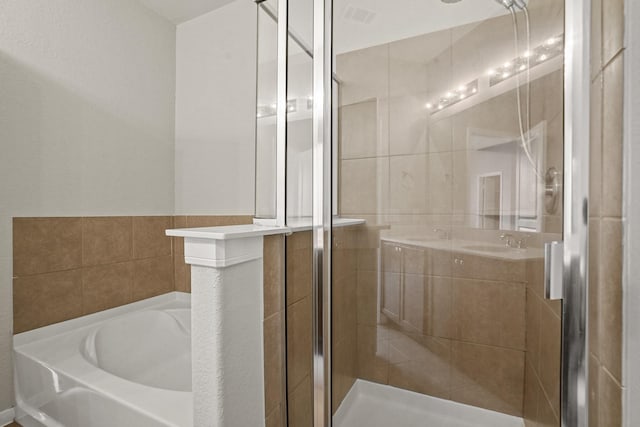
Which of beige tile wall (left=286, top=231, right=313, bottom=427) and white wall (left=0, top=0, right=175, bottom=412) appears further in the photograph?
white wall (left=0, top=0, right=175, bottom=412)

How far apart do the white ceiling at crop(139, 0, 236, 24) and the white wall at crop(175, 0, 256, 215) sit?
39 millimetres

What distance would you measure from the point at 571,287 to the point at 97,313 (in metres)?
2.23

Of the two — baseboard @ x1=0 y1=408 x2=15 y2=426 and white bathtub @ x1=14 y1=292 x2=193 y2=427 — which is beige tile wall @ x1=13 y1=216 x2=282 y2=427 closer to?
white bathtub @ x1=14 y1=292 x2=193 y2=427

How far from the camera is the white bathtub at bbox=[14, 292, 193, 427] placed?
3.25ft

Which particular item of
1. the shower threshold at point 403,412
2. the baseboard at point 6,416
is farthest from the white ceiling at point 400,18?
the baseboard at point 6,416

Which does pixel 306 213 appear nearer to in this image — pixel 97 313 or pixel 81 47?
pixel 97 313

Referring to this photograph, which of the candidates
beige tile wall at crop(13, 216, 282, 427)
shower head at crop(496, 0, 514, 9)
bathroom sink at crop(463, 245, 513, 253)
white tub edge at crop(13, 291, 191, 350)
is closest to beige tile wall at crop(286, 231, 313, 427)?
beige tile wall at crop(13, 216, 282, 427)

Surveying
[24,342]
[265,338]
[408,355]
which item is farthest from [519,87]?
[24,342]

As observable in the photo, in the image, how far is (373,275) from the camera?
95 cm

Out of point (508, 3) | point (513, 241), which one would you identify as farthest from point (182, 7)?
point (513, 241)

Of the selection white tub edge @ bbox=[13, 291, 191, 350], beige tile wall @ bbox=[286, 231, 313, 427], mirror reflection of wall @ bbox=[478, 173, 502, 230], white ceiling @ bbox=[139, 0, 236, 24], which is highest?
white ceiling @ bbox=[139, 0, 236, 24]

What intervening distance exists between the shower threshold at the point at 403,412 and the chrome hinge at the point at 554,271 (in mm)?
373

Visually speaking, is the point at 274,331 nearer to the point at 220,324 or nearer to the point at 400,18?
the point at 220,324

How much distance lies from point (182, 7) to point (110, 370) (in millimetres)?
2322
